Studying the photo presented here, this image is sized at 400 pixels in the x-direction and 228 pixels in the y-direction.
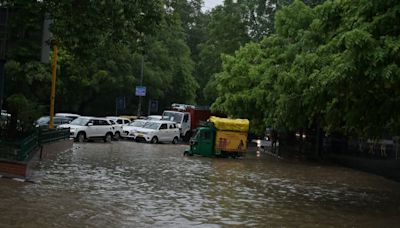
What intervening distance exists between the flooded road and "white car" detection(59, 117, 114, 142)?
13.2 meters

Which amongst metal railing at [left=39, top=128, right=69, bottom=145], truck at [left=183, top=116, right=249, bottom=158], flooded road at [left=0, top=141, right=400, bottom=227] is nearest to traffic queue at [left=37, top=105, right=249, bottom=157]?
truck at [left=183, top=116, right=249, bottom=158]

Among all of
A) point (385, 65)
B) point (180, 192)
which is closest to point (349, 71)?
point (385, 65)

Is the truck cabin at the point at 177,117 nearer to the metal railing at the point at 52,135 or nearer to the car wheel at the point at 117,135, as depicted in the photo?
the car wheel at the point at 117,135

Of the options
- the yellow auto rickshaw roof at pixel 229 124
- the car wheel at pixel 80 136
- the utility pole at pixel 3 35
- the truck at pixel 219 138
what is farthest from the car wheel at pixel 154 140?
the utility pole at pixel 3 35

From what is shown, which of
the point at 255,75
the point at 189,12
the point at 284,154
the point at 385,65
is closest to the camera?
the point at 385,65

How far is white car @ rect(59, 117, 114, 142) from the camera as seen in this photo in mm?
37066

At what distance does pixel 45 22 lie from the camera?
18469mm

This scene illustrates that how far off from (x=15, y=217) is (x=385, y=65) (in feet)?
26.1

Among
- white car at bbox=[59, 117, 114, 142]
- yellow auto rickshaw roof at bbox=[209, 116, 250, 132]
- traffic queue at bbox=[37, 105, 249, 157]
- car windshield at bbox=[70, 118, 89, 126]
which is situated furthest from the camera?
car windshield at bbox=[70, 118, 89, 126]

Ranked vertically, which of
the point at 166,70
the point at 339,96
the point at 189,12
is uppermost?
the point at 189,12

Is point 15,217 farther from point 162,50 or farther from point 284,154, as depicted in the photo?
point 162,50

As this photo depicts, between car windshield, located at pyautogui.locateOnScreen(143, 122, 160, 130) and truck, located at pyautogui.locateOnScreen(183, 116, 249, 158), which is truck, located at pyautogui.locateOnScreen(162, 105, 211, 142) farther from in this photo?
truck, located at pyautogui.locateOnScreen(183, 116, 249, 158)

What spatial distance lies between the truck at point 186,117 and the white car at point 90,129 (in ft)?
27.6

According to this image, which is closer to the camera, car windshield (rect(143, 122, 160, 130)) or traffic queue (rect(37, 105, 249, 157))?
traffic queue (rect(37, 105, 249, 157))
